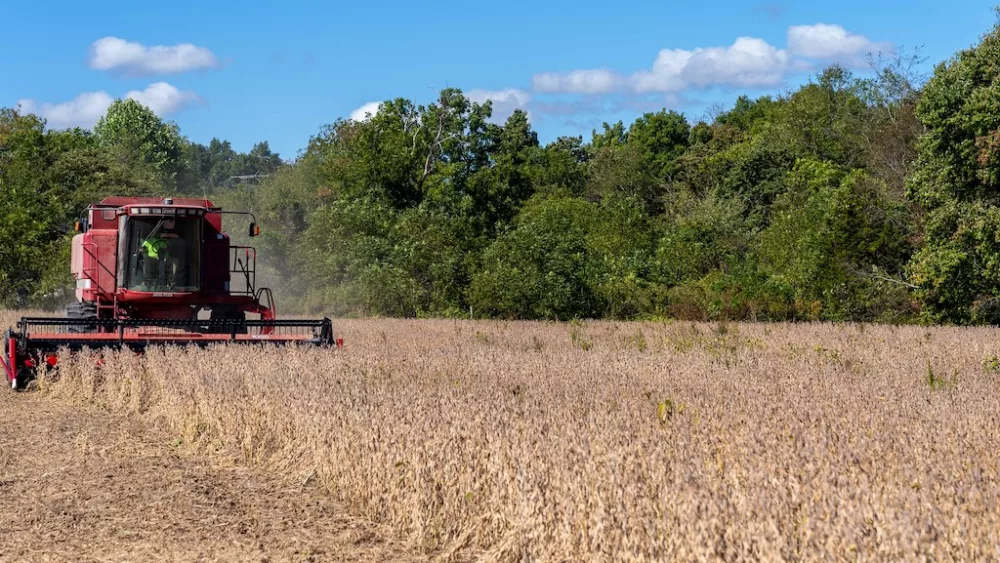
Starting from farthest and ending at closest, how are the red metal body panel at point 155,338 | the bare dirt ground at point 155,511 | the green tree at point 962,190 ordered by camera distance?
1. the green tree at point 962,190
2. the red metal body panel at point 155,338
3. the bare dirt ground at point 155,511

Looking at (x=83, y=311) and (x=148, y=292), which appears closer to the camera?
(x=148, y=292)

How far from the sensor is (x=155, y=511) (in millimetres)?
7699

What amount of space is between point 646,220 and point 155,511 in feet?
128

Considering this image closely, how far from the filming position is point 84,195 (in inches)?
1695

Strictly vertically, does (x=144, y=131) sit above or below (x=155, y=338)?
above

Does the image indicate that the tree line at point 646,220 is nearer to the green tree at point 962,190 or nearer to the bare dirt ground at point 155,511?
the green tree at point 962,190

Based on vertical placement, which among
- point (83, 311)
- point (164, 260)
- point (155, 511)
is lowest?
point (155, 511)

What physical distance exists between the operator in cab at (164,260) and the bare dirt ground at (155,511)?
22.7 ft

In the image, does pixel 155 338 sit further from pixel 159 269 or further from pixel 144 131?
pixel 144 131

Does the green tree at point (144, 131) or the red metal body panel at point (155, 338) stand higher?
the green tree at point (144, 131)

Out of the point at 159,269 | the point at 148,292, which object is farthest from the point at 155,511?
the point at 159,269

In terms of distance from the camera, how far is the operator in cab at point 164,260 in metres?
17.4

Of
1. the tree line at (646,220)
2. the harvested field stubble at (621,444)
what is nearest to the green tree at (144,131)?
the tree line at (646,220)

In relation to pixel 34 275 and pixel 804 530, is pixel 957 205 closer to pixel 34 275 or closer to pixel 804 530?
pixel 804 530
